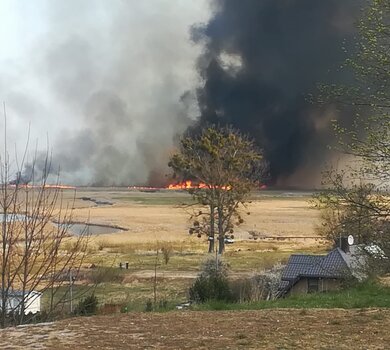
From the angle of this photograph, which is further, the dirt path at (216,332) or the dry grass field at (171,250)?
the dry grass field at (171,250)

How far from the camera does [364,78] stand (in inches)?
469

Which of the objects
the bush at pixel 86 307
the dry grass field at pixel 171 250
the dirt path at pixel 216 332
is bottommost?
the dry grass field at pixel 171 250

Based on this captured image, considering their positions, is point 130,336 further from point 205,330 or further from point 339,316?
point 339,316

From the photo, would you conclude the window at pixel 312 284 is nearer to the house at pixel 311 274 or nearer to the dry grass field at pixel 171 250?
the house at pixel 311 274

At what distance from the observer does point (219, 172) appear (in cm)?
5109

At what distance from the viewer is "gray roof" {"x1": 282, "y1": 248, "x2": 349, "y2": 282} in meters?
27.0

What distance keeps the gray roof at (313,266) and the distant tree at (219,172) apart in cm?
2093

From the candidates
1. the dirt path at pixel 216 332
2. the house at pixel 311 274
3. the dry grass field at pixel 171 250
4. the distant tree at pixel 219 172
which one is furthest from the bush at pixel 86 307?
the distant tree at pixel 219 172

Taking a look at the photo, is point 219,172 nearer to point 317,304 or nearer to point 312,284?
point 312,284

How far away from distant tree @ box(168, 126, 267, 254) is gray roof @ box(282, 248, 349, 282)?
2093cm

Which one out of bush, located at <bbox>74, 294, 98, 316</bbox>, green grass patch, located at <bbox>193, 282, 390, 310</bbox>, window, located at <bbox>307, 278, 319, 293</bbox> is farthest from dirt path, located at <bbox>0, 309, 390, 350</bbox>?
window, located at <bbox>307, 278, 319, 293</bbox>

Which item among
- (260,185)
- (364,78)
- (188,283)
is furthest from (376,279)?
(260,185)

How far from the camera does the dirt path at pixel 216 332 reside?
8.08m

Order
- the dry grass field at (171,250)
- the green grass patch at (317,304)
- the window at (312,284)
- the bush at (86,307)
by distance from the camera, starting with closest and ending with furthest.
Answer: the green grass patch at (317,304) < the bush at (86,307) < the window at (312,284) < the dry grass field at (171,250)
